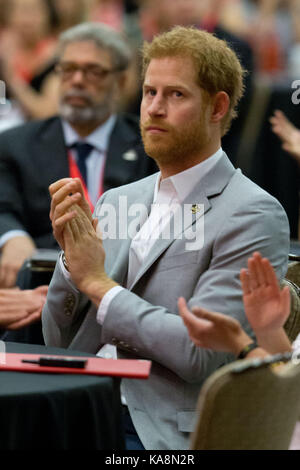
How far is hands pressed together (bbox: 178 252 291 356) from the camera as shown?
2.14m

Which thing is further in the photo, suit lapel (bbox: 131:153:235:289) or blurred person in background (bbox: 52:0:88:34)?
blurred person in background (bbox: 52:0:88:34)

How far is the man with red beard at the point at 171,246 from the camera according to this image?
2.41 metres

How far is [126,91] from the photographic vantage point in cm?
564

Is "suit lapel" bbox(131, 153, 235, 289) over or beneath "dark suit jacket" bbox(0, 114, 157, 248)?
over

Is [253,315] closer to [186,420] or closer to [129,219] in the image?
[186,420]

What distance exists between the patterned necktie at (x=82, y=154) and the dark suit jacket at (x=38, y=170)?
87mm

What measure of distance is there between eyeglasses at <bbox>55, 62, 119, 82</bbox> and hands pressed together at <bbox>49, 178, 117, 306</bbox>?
235 cm

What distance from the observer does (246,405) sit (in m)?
2.04

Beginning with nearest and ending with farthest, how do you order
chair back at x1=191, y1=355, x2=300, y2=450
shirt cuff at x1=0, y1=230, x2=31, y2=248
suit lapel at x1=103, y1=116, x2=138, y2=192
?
1. chair back at x1=191, y1=355, x2=300, y2=450
2. shirt cuff at x1=0, y1=230, x2=31, y2=248
3. suit lapel at x1=103, y1=116, x2=138, y2=192

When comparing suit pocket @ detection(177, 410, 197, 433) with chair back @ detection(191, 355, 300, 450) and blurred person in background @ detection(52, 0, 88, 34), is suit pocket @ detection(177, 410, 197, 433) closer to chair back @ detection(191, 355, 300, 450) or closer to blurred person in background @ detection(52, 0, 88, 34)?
chair back @ detection(191, 355, 300, 450)

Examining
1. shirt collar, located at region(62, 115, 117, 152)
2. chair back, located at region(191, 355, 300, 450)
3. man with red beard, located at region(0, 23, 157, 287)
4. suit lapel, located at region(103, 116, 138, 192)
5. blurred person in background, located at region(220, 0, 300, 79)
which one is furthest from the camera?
blurred person in background, located at region(220, 0, 300, 79)

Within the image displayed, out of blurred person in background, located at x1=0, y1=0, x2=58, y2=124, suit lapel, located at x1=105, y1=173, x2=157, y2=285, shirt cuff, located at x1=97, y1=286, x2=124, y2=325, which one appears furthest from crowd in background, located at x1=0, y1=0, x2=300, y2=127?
shirt cuff, located at x1=97, y1=286, x2=124, y2=325
